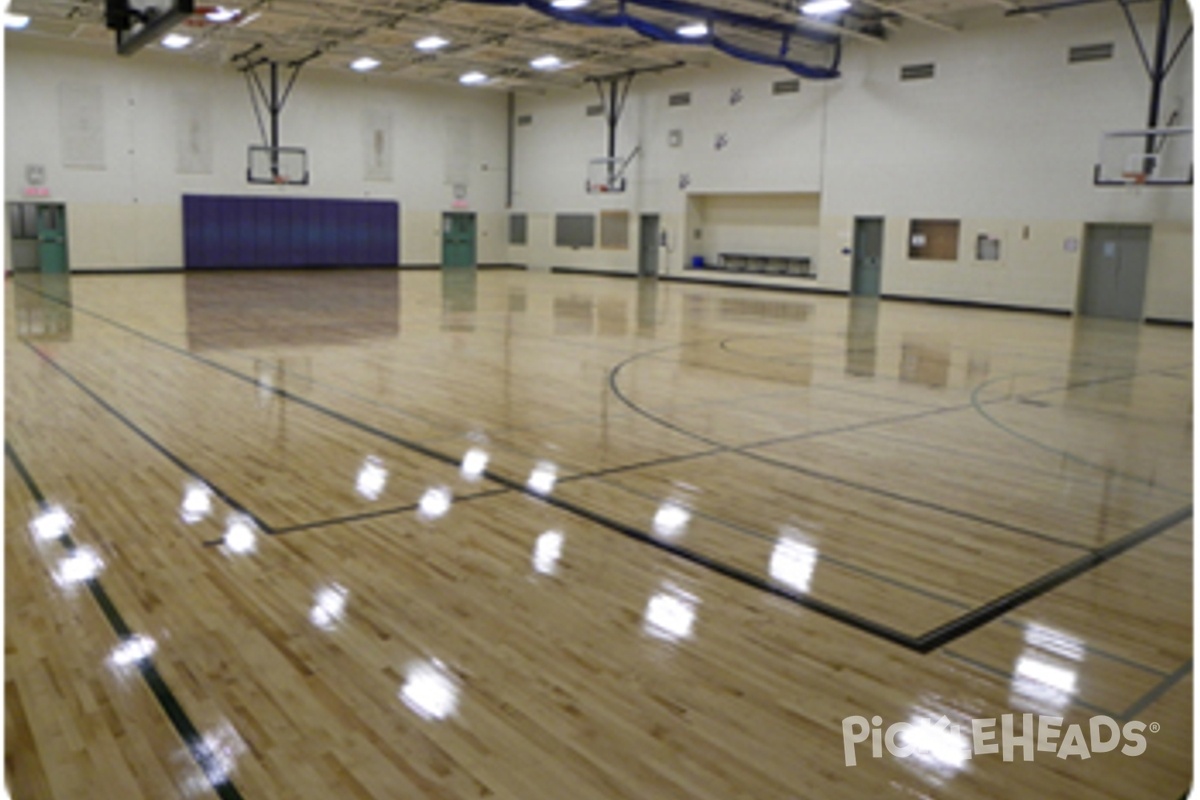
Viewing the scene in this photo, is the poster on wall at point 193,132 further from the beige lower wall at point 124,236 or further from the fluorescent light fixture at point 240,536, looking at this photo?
the fluorescent light fixture at point 240,536

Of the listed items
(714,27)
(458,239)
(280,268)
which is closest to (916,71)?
(714,27)

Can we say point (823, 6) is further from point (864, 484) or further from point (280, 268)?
point (280, 268)

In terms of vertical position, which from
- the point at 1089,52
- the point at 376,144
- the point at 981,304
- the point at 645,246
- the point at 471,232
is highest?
the point at 1089,52

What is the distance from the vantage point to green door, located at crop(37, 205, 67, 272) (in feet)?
87.3

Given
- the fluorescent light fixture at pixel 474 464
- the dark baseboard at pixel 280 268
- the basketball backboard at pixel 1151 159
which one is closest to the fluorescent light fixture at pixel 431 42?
the dark baseboard at pixel 280 268

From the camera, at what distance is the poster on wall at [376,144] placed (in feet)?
103

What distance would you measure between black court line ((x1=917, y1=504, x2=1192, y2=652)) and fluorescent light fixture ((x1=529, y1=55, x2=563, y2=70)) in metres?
23.1

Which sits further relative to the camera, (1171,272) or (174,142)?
(174,142)

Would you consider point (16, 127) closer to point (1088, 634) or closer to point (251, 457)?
point (251, 457)

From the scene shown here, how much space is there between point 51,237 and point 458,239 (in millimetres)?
12402

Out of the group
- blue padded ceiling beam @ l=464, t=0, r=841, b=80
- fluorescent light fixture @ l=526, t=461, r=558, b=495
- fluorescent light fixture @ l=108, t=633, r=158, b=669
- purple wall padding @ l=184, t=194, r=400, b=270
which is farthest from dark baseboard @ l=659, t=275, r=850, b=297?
fluorescent light fixture @ l=108, t=633, r=158, b=669

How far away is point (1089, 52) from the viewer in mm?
19781

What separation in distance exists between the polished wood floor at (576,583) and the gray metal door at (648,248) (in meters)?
20.1

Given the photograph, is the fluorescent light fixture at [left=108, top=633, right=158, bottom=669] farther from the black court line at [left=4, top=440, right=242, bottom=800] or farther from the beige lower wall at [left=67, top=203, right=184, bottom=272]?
the beige lower wall at [left=67, top=203, right=184, bottom=272]
